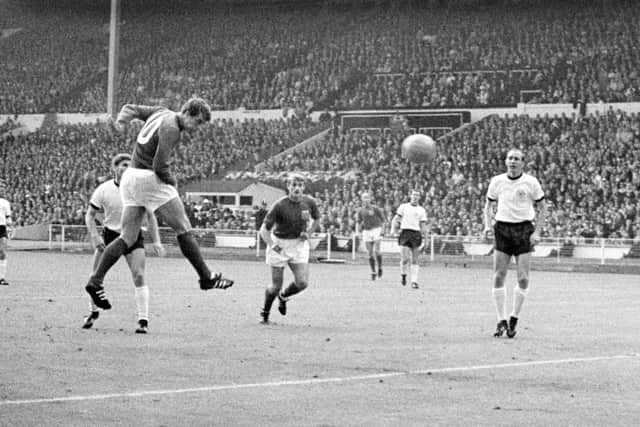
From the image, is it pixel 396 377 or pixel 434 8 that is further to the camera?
pixel 434 8

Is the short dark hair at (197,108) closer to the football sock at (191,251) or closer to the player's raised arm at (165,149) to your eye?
the player's raised arm at (165,149)

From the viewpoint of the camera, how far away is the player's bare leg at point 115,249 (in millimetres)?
12930

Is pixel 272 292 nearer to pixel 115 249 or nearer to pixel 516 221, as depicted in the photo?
pixel 115 249

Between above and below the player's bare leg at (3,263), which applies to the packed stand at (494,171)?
above

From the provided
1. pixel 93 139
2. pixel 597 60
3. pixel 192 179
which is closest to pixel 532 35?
pixel 597 60

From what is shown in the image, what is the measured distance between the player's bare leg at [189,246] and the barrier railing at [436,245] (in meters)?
28.0

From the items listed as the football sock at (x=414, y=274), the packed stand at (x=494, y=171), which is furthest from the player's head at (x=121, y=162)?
the packed stand at (x=494, y=171)

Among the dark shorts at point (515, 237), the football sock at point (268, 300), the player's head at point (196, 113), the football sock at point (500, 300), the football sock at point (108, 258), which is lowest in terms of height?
the football sock at point (268, 300)

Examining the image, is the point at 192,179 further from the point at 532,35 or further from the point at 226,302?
the point at 226,302

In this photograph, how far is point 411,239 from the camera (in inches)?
1104

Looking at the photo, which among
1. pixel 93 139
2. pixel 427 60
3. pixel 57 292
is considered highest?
pixel 427 60

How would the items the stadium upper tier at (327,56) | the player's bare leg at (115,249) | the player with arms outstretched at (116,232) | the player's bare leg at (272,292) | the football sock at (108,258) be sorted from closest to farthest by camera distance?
the player's bare leg at (115,249), the football sock at (108,258), the player with arms outstretched at (116,232), the player's bare leg at (272,292), the stadium upper tier at (327,56)

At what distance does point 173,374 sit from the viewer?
977cm

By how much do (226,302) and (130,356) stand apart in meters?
8.71
